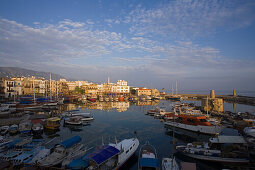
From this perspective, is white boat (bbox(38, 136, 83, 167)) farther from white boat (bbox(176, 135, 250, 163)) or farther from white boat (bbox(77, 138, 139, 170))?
white boat (bbox(176, 135, 250, 163))

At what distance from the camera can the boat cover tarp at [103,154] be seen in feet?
38.0

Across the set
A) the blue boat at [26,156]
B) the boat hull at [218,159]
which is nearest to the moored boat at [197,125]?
the boat hull at [218,159]

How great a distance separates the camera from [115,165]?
12.6m

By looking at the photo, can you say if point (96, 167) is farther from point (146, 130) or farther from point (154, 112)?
point (154, 112)

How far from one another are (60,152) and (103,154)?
493 cm

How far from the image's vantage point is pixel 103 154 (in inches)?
484

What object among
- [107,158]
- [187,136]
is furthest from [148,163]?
[187,136]

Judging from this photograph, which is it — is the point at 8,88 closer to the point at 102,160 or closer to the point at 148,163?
the point at 102,160

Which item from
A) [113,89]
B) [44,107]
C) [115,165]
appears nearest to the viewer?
[115,165]

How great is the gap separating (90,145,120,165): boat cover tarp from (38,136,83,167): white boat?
3.62 m

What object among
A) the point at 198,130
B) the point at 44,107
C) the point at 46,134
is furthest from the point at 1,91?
the point at 198,130

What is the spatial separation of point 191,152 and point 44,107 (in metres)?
47.0

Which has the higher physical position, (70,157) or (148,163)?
(148,163)

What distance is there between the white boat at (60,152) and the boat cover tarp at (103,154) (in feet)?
Answer: 11.9
